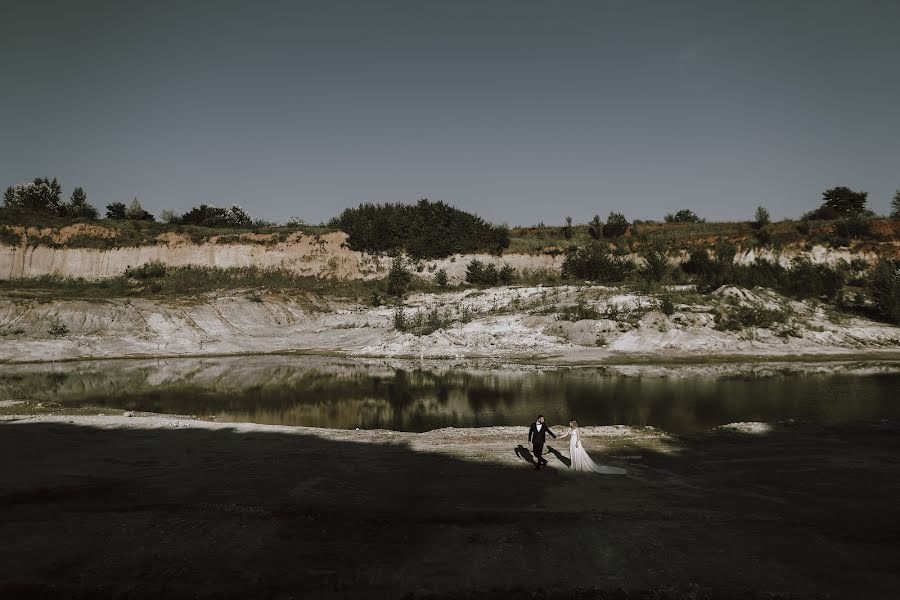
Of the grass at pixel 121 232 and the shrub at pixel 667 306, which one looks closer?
the shrub at pixel 667 306

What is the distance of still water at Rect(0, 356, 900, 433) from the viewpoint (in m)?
18.9

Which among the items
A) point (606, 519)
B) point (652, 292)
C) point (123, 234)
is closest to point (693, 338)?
point (652, 292)

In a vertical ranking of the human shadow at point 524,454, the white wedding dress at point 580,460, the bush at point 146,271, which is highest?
the bush at point 146,271

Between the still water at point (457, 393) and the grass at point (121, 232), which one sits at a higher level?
the grass at point (121, 232)

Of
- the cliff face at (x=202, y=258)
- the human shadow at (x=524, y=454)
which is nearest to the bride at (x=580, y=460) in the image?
the human shadow at (x=524, y=454)

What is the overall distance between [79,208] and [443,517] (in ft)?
259

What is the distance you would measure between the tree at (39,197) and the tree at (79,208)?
5.33 feet

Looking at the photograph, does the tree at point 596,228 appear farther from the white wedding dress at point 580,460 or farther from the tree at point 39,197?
the tree at point 39,197

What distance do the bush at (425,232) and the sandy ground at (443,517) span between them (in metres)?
45.0

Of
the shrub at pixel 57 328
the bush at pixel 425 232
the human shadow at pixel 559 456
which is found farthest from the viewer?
the bush at pixel 425 232

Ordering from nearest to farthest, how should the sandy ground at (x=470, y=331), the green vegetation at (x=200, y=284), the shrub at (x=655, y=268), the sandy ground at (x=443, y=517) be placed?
the sandy ground at (x=443, y=517) < the sandy ground at (x=470, y=331) < the green vegetation at (x=200, y=284) < the shrub at (x=655, y=268)

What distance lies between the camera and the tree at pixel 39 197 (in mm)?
75188

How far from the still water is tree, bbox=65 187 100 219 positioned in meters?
45.9

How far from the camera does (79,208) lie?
6944 centimetres
